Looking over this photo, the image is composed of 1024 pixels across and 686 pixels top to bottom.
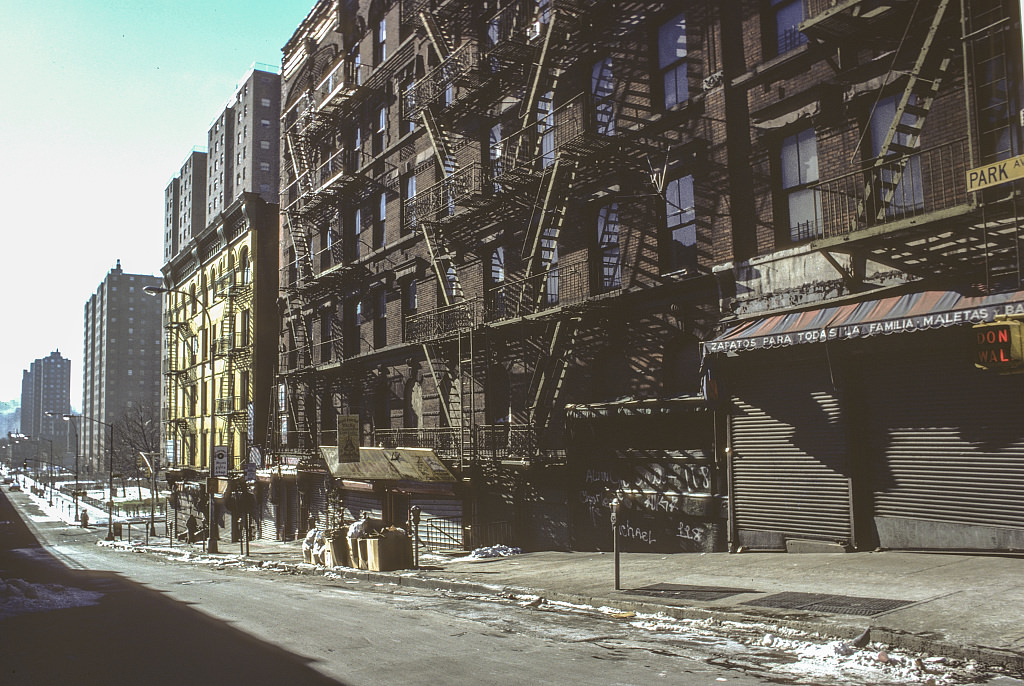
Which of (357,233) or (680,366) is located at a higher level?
(357,233)

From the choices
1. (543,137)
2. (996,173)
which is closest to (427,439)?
(543,137)

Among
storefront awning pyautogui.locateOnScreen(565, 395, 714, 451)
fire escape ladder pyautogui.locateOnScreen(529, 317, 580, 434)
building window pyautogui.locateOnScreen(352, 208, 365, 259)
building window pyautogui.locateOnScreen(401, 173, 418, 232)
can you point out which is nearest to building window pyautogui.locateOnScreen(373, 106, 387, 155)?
building window pyautogui.locateOnScreen(352, 208, 365, 259)

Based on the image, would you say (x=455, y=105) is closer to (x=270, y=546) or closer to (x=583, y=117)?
(x=583, y=117)

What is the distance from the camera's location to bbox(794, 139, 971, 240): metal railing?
12.9m

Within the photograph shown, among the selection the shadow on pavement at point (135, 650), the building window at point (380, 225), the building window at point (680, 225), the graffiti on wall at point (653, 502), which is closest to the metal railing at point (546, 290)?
the building window at point (680, 225)

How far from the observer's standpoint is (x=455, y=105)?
80.6 feet

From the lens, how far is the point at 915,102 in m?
13.7

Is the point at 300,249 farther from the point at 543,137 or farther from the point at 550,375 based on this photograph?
the point at 550,375

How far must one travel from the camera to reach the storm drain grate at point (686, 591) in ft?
35.5

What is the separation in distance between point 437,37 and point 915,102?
17.5 m

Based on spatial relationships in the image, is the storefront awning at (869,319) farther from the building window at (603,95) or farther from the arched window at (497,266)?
the arched window at (497,266)

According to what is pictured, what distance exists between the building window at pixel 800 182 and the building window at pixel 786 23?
6.47ft

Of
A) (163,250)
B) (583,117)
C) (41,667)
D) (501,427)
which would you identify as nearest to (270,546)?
(501,427)

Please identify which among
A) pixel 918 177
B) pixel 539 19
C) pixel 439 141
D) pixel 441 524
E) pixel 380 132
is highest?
pixel 380 132
